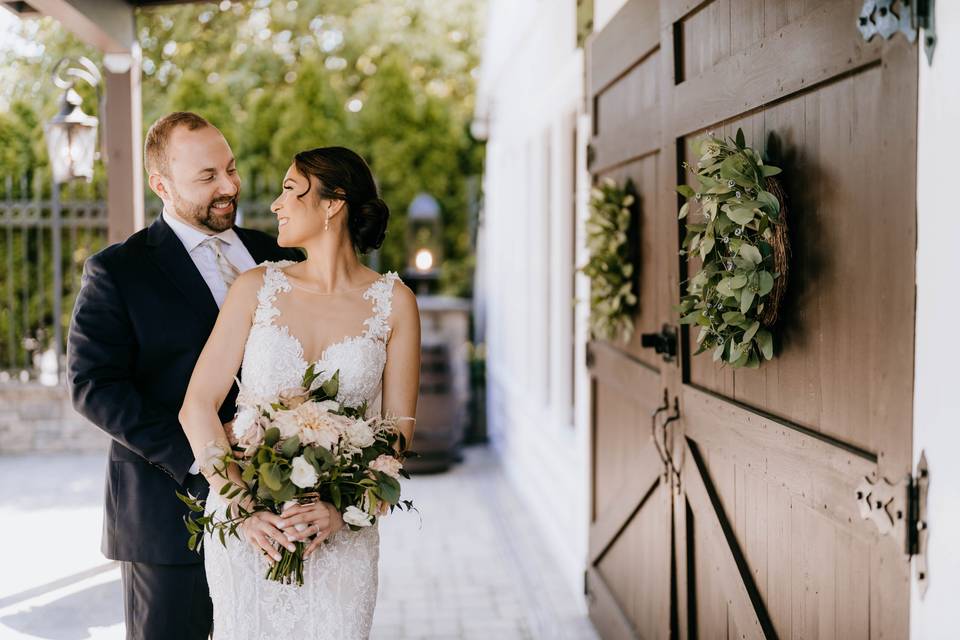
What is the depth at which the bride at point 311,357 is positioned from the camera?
2615 mm

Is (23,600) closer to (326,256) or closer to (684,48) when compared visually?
(326,256)

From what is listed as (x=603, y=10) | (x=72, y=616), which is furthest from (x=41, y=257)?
(x=603, y=10)

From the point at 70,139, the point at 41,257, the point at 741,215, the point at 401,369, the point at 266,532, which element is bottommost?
the point at 266,532

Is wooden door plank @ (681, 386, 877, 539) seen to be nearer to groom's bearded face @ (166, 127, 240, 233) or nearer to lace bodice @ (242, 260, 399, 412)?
lace bodice @ (242, 260, 399, 412)

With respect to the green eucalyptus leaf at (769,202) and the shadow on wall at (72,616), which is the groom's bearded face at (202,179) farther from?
the shadow on wall at (72,616)

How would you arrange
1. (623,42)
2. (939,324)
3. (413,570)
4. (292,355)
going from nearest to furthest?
(939,324), (292,355), (623,42), (413,570)

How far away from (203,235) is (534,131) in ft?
14.8

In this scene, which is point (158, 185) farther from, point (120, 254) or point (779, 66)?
point (779, 66)

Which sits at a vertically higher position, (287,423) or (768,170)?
(768,170)

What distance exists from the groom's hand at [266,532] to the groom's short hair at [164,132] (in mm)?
1101

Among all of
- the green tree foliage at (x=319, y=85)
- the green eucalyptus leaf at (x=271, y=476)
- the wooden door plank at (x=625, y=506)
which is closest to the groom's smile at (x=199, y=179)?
the green eucalyptus leaf at (x=271, y=476)

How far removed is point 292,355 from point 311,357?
6cm

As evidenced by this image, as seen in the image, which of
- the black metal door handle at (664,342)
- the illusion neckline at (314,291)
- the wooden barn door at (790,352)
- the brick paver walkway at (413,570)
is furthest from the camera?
the brick paver walkway at (413,570)

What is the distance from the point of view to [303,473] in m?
2.37
